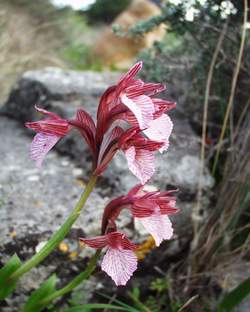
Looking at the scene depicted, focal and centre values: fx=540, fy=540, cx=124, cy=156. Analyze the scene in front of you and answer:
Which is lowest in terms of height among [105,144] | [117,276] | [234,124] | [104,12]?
[104,12]

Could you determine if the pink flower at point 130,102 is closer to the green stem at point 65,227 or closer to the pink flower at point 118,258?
the green stem at point 65,227

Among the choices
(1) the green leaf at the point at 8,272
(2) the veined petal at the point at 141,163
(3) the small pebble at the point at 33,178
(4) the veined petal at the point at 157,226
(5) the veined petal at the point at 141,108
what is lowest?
(3) the small pebble at the point at 33,178

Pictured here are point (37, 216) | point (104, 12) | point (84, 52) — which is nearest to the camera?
point (37, 216)

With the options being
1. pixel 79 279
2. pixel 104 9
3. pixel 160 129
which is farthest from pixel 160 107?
pixel 104 9

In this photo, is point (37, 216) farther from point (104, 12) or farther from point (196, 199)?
point (104, 12)

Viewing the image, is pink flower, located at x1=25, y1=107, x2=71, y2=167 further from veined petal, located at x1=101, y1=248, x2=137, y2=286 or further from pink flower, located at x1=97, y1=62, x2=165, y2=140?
veined petal, located at x1=101, y1=248, x2=137, y2=286

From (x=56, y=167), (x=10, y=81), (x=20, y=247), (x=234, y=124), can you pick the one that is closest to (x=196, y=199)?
(x=234, y=124)

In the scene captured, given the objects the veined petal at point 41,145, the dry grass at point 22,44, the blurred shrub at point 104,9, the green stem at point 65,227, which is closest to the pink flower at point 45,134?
the veined petal at point 41,145

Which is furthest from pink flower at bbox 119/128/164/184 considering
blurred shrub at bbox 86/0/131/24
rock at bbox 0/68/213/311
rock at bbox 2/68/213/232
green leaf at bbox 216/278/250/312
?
blurred shrub at bbox 86/0/131/24
